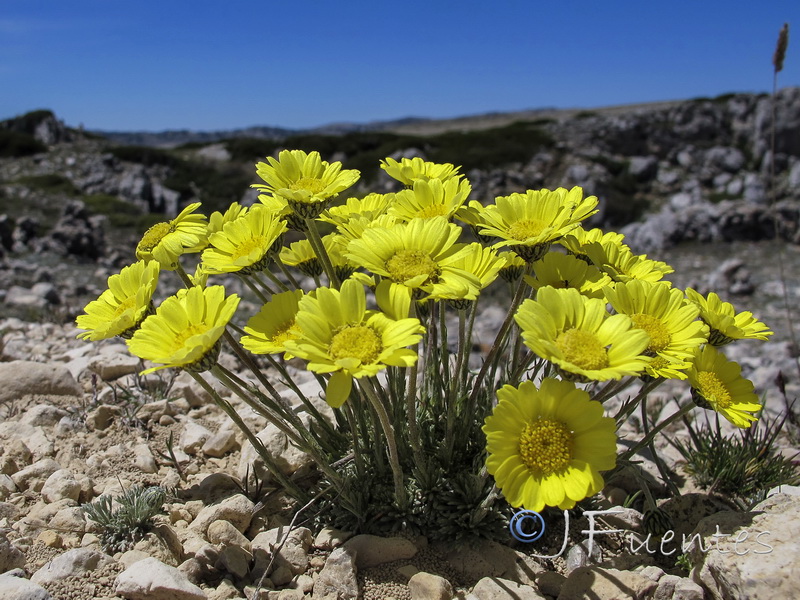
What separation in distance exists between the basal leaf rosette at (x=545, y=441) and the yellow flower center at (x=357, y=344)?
15.6 inches

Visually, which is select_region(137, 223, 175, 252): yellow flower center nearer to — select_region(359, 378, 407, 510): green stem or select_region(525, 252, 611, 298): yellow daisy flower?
select_region(359, 378, 407, 510): green stem

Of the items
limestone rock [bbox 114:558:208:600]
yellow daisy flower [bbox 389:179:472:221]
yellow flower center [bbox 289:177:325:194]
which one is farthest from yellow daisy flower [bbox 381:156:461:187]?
limestone rock [bbox 114:558:208:600]

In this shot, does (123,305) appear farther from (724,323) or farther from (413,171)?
(724,323)

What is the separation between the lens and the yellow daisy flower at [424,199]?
229 cm

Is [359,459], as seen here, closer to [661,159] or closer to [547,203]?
[547,203]

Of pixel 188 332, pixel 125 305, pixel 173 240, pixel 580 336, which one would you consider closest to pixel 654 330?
pixel 580 336

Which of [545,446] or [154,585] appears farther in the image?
[154,585]

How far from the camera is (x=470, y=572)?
7.39 feet

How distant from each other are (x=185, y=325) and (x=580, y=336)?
1.24 m

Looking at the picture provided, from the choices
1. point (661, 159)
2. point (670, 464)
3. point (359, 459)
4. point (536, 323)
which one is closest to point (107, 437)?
point (359, 459)

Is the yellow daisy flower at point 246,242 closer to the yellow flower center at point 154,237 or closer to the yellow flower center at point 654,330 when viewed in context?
the yellow flower center at point 154,237

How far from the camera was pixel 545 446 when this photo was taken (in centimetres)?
182

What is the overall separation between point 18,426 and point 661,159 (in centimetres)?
2488

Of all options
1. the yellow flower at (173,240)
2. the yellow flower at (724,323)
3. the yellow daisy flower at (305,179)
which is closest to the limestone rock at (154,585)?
the yellow flower at (173,240)
